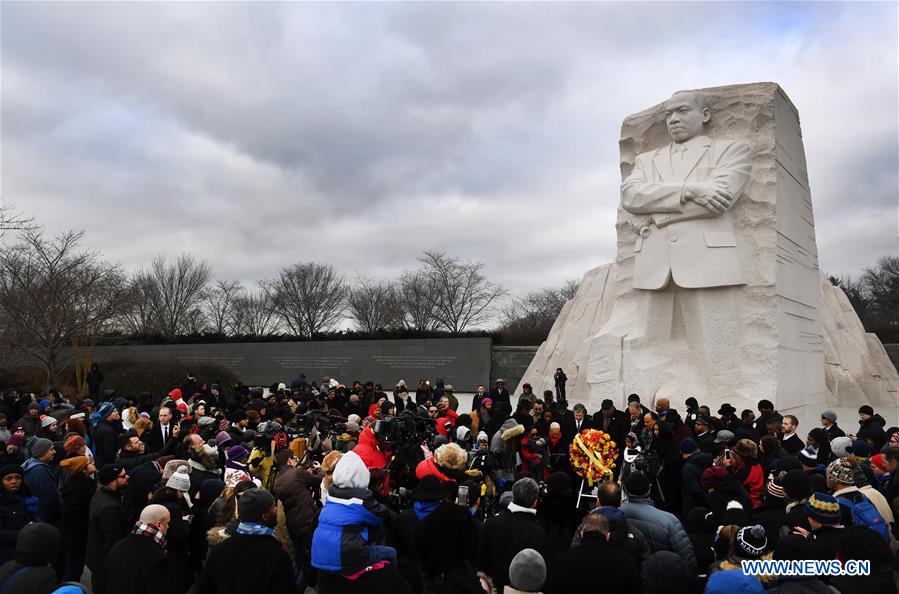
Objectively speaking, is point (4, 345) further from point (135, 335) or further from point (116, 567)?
point (116, 567)

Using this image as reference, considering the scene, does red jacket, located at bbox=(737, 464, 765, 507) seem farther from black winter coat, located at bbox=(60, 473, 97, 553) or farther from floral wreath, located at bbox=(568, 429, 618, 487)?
black winter coat, located at bbox=(60, 473, 97, 553)

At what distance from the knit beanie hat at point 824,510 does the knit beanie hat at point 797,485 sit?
1.97 feet

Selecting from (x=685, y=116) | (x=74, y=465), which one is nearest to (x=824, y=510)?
(x=74, y=465)

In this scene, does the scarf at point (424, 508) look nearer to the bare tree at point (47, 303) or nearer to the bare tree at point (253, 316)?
the bare tree at point (47, 303)

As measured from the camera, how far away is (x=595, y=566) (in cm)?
296

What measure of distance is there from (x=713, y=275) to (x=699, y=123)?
2957mm

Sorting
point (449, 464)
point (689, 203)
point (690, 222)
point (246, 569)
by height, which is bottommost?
point (246, 569)

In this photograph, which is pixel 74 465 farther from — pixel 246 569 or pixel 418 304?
pixel 418 304

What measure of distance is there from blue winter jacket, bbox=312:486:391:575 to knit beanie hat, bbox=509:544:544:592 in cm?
77

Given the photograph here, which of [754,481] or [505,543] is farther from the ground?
[754,481]

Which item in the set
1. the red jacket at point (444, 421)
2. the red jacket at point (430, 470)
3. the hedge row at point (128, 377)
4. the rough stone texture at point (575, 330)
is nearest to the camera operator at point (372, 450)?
the red jacket at point (430, 470)

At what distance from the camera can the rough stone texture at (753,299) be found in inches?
447

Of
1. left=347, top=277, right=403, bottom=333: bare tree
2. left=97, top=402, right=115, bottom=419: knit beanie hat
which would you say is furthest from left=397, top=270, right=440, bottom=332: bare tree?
left=97, top=402, right=115, bottom=419: knit beanie hat

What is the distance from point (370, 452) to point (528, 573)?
261 cm
